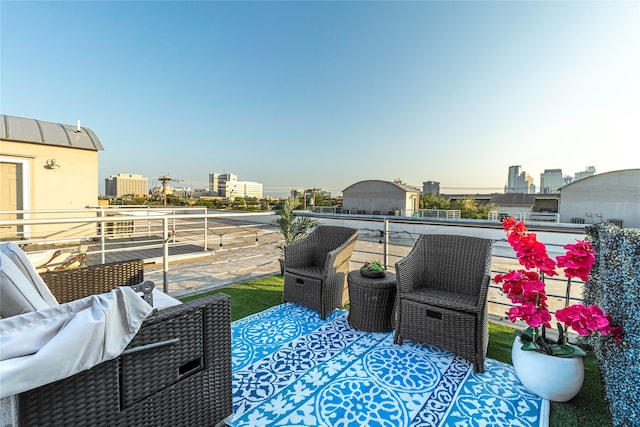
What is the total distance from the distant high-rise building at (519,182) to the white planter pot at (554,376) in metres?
29.6

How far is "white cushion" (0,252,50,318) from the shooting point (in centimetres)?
94

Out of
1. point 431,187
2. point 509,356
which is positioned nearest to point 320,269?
point 509,356

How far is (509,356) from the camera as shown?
2295 mm

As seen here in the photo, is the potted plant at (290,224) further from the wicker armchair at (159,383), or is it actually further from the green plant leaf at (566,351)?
the green plant leaf at (566,351)

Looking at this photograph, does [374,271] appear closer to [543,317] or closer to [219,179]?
[543,317]

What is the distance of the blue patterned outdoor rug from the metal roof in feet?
22.1

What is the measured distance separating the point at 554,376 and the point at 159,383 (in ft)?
7.18

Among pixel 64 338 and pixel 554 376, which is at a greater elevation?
pixel 64 338

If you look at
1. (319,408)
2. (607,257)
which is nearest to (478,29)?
(607,257)

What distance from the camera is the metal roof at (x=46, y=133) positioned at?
19.1ft

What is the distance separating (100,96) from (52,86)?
4.02ft

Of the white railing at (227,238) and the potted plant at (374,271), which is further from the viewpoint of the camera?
the white railing at (227,238)

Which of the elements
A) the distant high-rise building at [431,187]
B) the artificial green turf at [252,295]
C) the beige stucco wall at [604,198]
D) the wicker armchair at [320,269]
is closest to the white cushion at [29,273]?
the artificial green turf at [252,295]

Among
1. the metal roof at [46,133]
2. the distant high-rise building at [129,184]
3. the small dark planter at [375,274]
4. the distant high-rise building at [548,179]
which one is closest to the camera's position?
the small dark planter at [375,274]
